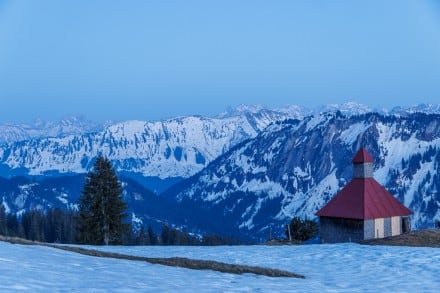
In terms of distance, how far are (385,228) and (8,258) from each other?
56.8 meters

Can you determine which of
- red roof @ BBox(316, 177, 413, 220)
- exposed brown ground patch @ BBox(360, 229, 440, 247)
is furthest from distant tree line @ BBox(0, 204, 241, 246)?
exposed brown ground patch @ BBox(360, 229, 440, 247)

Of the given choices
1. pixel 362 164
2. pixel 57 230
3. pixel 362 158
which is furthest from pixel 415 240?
pixel 57 230

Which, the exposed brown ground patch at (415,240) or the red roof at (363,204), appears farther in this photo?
the red roof at (363,204)

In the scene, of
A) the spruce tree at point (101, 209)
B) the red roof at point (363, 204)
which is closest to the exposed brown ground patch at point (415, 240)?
the red roof at point (363, 204)

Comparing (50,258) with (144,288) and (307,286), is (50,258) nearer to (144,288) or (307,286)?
(144,288)

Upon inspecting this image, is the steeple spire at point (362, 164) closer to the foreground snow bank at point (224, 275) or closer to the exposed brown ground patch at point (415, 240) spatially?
the exposed brown ground patch at point (415, 240)

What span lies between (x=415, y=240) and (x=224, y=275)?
2188 cm

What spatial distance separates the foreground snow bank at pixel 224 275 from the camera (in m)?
16.0

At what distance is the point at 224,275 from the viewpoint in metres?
19.9

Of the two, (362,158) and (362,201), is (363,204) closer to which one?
(362,201)

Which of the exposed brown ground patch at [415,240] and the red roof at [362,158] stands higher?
the red roof at [362,158]

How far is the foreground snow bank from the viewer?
1600 cm

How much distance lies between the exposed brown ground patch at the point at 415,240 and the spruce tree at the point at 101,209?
3589cm

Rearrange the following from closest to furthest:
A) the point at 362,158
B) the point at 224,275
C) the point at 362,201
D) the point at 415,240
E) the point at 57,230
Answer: the point at 224,275 → the point at 415,240 → the point at 362,201 → the point at 362,158 → the point at 57,230
